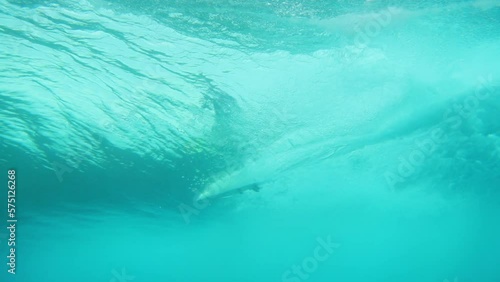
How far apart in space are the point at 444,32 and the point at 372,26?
114 inches

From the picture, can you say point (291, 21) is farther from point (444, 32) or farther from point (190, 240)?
point (190, 240)

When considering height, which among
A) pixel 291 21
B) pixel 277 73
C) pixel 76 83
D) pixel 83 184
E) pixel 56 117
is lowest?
pixel 291 21

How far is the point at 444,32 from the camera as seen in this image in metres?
Answer: 10.5

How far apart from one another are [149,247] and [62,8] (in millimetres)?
46267

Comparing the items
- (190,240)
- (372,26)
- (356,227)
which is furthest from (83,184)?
(356,227)

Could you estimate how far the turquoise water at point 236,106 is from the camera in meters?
9.00

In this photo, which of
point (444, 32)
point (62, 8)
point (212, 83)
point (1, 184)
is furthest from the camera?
point (1, 184)

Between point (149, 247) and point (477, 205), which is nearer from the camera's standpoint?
point (477, 205)

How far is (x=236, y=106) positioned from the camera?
43.2 ft

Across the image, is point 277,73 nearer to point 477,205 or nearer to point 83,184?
point 83,184

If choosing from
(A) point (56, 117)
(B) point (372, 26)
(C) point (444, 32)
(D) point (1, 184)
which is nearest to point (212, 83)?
(B) point (372, 26)

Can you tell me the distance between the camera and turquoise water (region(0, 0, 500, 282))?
9.00m

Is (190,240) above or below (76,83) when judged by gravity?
above

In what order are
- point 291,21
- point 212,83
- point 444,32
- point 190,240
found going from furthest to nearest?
point 190,240 < point 212,83 < point 444,32 < point 291,21
